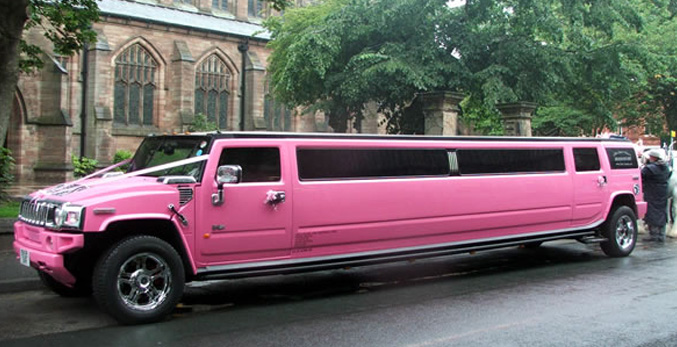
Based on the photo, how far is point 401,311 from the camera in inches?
280

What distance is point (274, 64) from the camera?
2947cm

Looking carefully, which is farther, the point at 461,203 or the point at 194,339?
the point at 461,203

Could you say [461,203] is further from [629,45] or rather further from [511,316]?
[629,45]

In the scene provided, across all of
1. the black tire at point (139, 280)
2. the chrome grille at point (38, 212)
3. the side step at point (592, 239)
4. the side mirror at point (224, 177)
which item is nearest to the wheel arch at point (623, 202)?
the side step at point (592, 239)

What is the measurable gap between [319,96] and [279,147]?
15.5 m

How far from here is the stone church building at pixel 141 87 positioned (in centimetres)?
2884

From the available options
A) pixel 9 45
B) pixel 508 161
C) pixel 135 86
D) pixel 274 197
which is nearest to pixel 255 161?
pixel 274 197

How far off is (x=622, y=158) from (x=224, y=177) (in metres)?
7.66

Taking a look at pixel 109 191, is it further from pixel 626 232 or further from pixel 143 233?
pixel 626 232

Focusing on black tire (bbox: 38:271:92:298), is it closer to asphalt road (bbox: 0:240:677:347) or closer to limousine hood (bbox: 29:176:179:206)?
asphalt road (bbox: 0:240:677:347)

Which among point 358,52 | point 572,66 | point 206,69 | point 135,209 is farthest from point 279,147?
point 206,69

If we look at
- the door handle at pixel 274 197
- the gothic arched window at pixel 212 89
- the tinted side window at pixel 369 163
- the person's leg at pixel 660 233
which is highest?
the gothic arched window at pixel 212 89

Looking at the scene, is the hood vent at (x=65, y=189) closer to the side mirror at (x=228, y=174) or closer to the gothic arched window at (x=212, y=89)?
the side mirror at (x=228, y=174)

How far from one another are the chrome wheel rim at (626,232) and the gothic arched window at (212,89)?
31.2 meters
